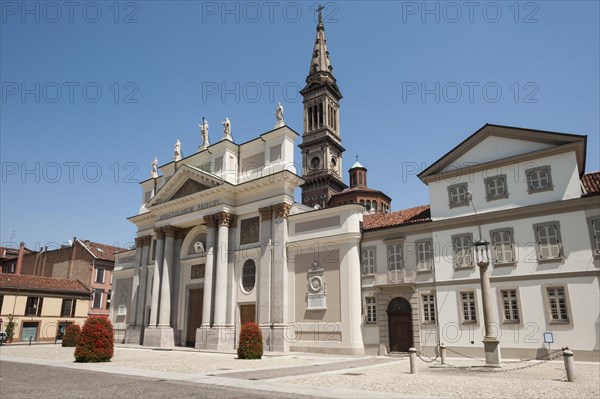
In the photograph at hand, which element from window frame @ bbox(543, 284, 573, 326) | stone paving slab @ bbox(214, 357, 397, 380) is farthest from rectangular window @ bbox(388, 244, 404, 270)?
stone paving slab @ bbox(214, 357, 397, 380)

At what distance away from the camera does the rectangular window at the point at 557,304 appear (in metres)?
20.5

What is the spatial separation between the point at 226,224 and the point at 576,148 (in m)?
22.9

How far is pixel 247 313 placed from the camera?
1209 inches

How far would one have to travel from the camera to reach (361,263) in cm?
2744

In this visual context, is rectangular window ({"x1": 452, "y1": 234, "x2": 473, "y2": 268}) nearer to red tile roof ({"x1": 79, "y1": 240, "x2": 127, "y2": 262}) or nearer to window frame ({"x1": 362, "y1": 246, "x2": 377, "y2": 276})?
window frame ({"x1": 362, "y1": 246, "x2": 377, "y2": 276})

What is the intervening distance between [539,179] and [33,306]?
49.3 meters

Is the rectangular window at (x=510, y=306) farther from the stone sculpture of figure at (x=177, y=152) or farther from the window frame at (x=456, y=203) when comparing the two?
the stone sculpture of figure at (x=177, y=152)

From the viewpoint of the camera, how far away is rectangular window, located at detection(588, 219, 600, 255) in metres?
20.2

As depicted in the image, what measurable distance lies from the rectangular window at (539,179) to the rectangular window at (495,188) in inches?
47.2

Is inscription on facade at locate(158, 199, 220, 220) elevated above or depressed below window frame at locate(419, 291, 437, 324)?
above

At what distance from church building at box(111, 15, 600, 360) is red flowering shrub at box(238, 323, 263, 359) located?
5867 mm

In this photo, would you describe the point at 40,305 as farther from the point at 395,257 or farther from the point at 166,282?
the point at 395,257

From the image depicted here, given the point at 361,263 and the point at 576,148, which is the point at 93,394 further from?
the point at 576,148

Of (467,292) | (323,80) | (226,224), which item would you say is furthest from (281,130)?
(323,80)
